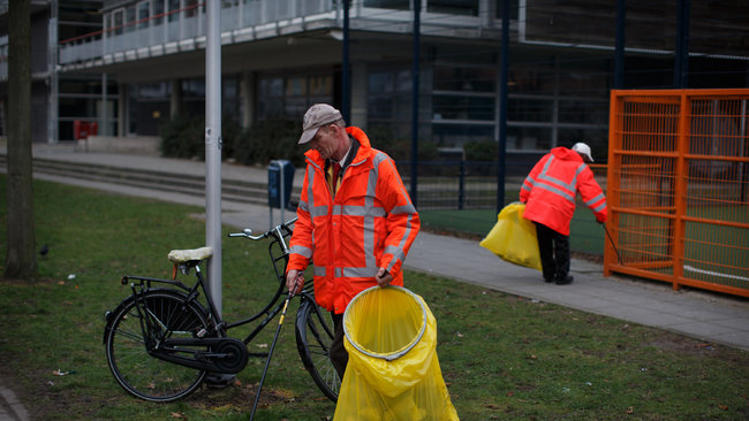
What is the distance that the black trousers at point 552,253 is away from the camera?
30.5 ft

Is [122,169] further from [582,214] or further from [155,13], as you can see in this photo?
[582,214]

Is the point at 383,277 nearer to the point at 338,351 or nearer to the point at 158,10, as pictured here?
the point at 338,351

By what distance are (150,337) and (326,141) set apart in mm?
1784

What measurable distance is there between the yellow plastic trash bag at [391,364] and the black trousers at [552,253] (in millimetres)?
5235

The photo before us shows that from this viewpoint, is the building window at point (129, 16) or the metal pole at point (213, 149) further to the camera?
the building window at point (129, 16)

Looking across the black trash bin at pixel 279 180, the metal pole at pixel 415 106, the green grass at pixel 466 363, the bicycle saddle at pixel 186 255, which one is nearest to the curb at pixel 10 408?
the green grass at pixel 466 363

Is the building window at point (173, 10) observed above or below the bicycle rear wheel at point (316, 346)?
above

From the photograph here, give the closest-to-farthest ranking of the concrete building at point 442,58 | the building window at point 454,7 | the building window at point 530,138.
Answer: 1. the concrete building at point 442,58
2. the building window at point 454,7
3. the building window at point 530,138

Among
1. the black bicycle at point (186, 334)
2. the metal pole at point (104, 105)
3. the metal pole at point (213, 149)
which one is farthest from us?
the metal pole at point (104, 105)

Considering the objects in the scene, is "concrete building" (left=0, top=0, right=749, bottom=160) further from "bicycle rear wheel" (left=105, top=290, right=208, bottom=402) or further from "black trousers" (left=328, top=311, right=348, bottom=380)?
"black trousers" (left=328, top=311, right=348, bottom=380)

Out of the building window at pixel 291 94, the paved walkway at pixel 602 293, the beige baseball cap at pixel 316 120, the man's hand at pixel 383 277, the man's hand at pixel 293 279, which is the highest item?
the building window at pixel 291 94

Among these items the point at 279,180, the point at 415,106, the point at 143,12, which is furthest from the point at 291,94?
the point at 279,180

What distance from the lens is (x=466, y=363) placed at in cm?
622

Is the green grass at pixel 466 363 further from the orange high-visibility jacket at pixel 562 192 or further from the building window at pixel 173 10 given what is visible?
the building window at pixel 173 10
